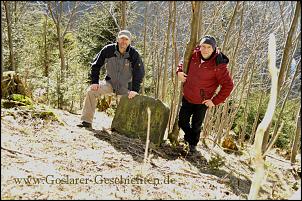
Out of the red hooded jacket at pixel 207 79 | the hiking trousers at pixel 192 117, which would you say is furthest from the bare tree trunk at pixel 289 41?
the hiking trousers at pixel 192 117

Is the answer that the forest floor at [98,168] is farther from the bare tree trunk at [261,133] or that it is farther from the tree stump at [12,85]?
the tree stump at [12,85]

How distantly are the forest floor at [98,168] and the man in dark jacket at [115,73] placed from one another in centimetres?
47

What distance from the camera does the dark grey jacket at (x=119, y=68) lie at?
194 inches

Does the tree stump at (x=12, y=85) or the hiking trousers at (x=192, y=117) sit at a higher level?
the tree stump at (x=12, y=85)

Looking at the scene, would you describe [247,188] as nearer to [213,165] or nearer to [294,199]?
[213,165]

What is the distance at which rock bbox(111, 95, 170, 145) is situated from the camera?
4719mm

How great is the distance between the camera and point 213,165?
4105mm

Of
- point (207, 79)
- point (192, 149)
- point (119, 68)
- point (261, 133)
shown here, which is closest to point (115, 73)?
point (119, 68)

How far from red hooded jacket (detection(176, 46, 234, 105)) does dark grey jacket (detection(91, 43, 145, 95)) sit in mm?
926

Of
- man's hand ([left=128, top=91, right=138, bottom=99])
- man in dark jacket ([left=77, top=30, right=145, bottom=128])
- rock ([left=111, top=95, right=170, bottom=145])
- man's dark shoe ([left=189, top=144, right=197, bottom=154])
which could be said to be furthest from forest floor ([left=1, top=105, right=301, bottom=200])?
man's hand ([left=128, top=91, right=138, bottom=99])

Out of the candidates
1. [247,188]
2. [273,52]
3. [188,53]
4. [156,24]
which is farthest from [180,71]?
[156,24]

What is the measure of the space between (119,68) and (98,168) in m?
2.14

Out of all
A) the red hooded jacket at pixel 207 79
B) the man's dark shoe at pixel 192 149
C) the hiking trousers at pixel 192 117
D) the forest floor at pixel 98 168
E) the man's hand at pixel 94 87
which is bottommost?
the man's dark shoe at pixel 192 149

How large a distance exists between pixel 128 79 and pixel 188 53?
1141 millimetres
